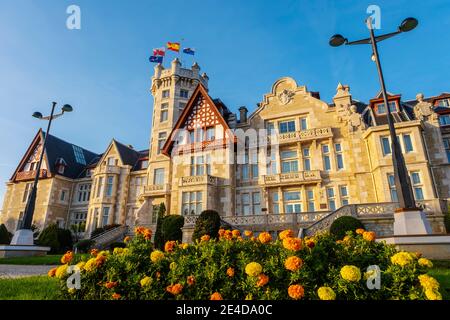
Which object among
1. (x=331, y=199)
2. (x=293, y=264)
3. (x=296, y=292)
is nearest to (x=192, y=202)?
(x=331, y=199)

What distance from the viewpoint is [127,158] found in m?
36.3

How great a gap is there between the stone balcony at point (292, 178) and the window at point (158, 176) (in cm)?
1090

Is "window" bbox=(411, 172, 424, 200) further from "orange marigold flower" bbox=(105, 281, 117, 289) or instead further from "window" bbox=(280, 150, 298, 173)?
"orange marigold flower" bbox=(105, 281, 117, 289)

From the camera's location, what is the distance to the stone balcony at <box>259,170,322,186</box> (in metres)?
22.0

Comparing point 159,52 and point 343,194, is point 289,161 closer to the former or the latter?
point 343,194

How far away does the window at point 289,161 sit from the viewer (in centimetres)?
2373

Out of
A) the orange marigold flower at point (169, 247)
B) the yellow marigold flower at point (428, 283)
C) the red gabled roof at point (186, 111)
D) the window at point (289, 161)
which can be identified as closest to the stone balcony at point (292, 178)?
the window at point (289, 161)

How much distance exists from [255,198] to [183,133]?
9.72 metres

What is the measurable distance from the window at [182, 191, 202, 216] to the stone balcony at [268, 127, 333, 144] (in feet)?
26.9

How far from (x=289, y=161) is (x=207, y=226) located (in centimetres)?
1087

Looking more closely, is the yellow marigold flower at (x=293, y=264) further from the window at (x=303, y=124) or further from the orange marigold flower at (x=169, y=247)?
the window at (x=303, y=124)

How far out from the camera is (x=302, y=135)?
23.5m
